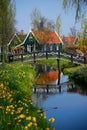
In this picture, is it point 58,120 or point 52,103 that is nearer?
point 58,120

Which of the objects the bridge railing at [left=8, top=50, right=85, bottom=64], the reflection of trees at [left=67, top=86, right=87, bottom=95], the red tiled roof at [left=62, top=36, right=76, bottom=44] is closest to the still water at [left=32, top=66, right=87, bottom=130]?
the reflection of trees at [left=67, top=86, right=87, bottom=95]

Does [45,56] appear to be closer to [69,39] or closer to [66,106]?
[66,106]

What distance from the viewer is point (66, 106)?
2031 centimetres

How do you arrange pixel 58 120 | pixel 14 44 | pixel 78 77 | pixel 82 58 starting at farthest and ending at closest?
pixel 14 44
pixel 82 58
pixel 78 77
pixel 58 120

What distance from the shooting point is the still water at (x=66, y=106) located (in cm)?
1609

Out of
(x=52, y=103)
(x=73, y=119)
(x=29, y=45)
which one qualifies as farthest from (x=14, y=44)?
(x=73, y=119)

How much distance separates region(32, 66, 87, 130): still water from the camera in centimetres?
1609

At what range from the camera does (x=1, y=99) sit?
1020cm

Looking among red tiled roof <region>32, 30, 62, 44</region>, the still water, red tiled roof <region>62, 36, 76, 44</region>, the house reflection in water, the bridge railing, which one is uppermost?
red tiled roof <region>32, 30, 62, 44</region>

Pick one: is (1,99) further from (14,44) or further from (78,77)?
(14,44)

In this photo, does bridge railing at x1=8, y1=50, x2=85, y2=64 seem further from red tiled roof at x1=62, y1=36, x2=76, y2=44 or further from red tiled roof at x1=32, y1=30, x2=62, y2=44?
red tiled roof at x1=62, y1=36, x2=76, y2=44

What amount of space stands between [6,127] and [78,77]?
27.5 metres

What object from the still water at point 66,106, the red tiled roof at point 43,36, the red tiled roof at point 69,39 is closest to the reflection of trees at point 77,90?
the still water at point 66,106

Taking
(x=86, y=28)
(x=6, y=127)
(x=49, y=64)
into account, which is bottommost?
(x=49, y=64)
